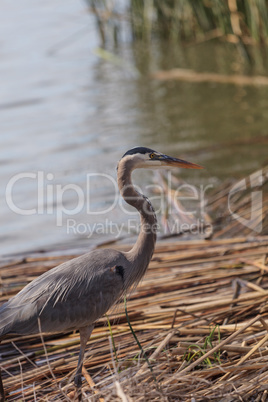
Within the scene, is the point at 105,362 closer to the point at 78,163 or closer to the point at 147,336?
the point at 147,336

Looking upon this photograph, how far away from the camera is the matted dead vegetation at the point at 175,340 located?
2.86m

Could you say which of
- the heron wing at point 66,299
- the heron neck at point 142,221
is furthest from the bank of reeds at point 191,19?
the heron wing at point 66,299

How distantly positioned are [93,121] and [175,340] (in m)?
6.72

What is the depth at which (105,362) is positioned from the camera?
3.62 metres

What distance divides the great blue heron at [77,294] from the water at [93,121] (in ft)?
7.91

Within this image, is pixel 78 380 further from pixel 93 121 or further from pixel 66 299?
pixel 93 121

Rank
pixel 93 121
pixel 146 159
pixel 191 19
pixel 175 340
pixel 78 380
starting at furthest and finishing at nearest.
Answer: pixel 191 19
pixel 93 121
pixel 146 159
pixel 175 340
pixel 78 380

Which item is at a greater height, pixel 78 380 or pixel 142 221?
pixel 142 221

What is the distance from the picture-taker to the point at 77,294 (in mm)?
3332

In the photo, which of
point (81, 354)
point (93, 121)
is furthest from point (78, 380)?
point (93, 121)

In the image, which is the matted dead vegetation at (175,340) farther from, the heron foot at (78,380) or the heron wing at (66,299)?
the heron wing at (66,299)

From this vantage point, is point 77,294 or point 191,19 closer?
point 77,294

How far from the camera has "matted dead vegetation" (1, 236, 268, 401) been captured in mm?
2859

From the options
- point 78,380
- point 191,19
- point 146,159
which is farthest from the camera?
point 191,19
